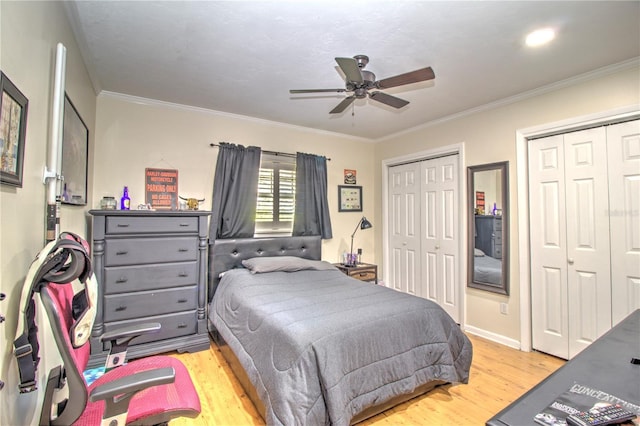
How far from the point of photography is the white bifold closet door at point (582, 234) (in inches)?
99.0

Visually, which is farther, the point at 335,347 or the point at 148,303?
the point at 148,303

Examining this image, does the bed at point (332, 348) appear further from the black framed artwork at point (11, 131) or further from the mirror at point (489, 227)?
the black framed artwork at point (11, 131)

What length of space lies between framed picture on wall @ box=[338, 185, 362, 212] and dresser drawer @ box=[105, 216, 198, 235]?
7.52 feet

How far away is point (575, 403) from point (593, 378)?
0.23 m

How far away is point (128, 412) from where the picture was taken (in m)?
1.30

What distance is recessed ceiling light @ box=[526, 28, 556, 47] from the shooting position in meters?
2.05

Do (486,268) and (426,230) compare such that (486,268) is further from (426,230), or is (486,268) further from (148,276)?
(148,276)

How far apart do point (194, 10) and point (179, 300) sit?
243cm

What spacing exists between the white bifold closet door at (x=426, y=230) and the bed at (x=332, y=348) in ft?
→ 5.05

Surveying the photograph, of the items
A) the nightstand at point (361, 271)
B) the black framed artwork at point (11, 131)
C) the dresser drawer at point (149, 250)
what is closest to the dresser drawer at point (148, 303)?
the dresser drawer at point (149, 250)

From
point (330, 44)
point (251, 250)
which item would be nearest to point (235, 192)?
point (251, 250)

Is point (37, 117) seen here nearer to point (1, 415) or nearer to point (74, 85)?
point (74, 85)

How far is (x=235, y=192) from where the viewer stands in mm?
3688

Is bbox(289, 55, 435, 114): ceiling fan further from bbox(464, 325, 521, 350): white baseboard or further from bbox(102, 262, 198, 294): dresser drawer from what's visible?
bbox(464, 325, 521, 350): white baseboard
